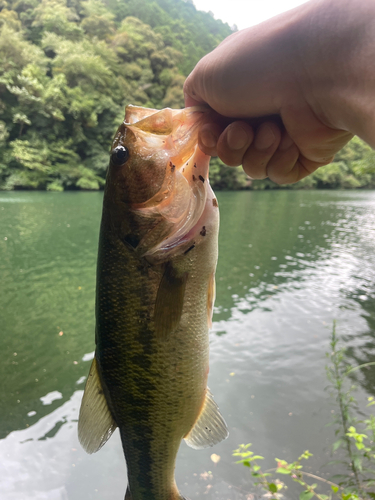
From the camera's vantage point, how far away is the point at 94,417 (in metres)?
1.37

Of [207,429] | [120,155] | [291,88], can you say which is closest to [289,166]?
[291,88]

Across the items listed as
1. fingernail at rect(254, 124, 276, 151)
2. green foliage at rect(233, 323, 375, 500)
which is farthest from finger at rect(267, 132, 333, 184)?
green foliage at rect(233, 323, 375, 500)

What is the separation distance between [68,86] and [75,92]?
3686mm

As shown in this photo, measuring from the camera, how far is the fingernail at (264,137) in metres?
1.49

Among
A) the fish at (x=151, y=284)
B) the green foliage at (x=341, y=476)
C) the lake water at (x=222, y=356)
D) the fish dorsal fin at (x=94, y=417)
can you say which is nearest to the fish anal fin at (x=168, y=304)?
the fish at (x=151, y=284)

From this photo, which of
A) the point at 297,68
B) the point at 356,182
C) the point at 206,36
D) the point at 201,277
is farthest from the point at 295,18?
the point at 206,36

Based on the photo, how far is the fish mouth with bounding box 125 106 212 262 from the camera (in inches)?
51.0

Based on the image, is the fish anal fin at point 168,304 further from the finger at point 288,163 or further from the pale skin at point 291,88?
the finger at point 288,163

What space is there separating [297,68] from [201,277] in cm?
88

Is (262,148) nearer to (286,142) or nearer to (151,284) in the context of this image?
(286,142)

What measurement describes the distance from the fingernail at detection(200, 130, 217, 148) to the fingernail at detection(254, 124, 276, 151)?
0.27 m

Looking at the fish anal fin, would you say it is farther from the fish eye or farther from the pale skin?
the pale skin

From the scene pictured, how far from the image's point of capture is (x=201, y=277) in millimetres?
1361

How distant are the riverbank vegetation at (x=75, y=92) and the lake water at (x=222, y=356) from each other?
24.4 m
